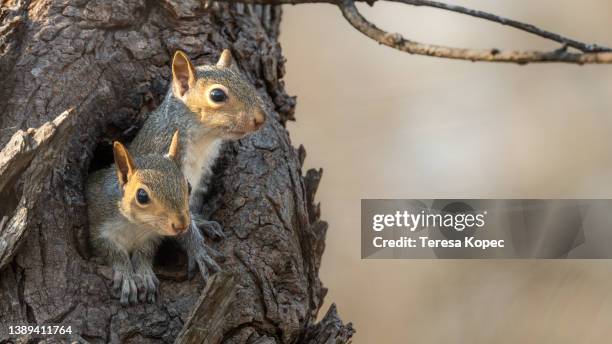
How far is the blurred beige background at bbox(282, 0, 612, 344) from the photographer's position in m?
6.10

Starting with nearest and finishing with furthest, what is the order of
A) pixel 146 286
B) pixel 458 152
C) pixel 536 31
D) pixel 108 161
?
1. pixel 536 31
2. pixel 146 286
3. pixel 108 161
4. pixel 458 152

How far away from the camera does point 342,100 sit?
665cm

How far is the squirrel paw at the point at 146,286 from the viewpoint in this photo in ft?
11.4

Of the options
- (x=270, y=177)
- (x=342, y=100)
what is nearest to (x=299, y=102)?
(x=342, y=100)

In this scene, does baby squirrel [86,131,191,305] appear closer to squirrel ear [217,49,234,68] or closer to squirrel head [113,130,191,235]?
squirrel head [113,130,191,235]

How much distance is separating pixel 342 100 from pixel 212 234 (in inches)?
120

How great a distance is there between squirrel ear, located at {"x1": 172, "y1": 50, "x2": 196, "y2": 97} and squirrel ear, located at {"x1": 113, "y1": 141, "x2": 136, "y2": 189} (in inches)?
19.3

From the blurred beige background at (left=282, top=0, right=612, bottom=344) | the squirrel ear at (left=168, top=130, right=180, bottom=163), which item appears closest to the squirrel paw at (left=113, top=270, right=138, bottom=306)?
the squirrel ear at (left=168, top=130, right=180, bottom=163)

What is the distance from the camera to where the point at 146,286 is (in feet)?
11.5

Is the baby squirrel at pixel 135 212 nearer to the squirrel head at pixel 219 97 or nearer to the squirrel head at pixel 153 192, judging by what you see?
the squirrel head at pixel 153 192

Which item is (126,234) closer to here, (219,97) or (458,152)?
(219,97)
